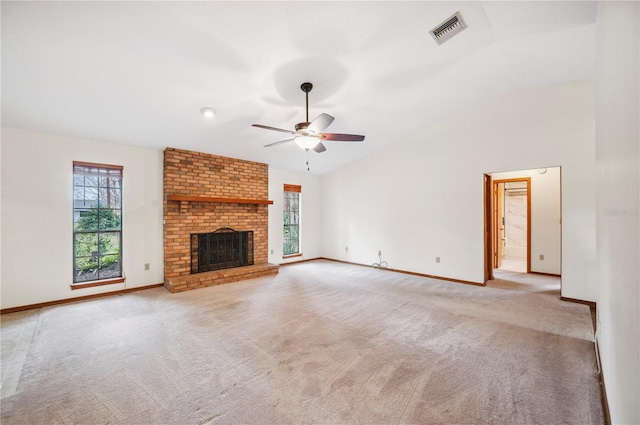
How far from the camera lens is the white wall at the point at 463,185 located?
4000 millimetres

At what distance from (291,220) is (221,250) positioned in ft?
7.09

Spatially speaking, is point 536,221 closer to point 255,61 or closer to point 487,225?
point 487,225

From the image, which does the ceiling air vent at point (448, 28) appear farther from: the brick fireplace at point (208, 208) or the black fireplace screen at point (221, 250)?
the black fireplace screen at point (221, 250)

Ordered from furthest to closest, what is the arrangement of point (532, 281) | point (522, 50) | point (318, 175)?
point (318, 175)
point (532, 281)
point (522, 50)

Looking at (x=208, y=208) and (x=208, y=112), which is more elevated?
(x=208, y=112)

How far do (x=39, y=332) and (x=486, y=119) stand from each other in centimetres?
710

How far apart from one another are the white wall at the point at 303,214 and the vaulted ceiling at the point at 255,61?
7.69 ft

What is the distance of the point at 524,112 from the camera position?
4.43 meters

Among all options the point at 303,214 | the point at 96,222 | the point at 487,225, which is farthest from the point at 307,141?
the point at 303,214

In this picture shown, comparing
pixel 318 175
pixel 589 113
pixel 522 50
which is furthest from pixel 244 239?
pixel 589 113

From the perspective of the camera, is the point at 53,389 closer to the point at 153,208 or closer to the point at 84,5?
the point at 84,5

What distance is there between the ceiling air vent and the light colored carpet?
10.5 ft

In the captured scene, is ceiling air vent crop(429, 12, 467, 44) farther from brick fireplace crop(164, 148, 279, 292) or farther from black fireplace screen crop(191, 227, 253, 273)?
black fireplace screen crop(191, 227, 253, 273)

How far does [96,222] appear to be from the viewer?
430 cm
